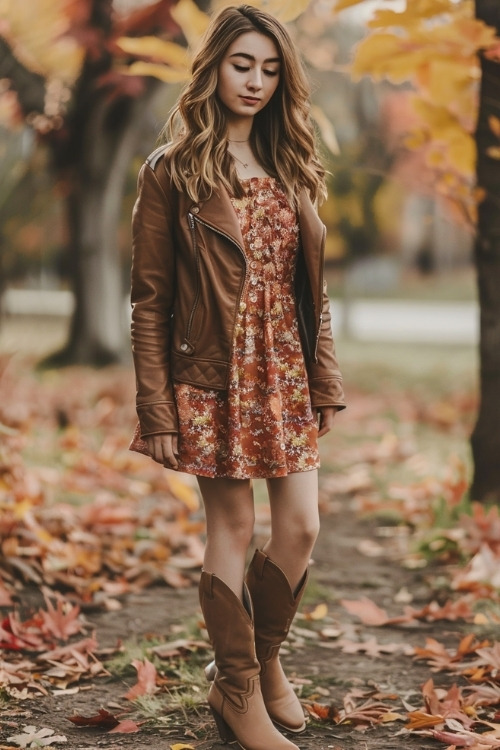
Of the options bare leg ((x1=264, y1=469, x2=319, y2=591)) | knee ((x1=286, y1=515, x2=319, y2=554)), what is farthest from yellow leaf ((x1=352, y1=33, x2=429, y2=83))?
knee ((x1=286, y1=515, x2=319, y2=554))

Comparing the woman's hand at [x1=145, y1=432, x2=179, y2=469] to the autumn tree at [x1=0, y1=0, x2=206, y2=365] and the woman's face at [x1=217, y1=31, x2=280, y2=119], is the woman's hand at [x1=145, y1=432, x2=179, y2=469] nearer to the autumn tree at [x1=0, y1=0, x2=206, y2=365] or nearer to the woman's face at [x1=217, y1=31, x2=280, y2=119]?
the woman's face at [x1=217, y1=31, x2=280, y2=119]

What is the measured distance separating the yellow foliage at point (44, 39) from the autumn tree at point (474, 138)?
4.56 m

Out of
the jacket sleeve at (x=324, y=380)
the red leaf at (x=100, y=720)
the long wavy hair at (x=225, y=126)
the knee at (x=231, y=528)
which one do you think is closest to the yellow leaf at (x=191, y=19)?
the long wavy hair at (x=225, y=126)

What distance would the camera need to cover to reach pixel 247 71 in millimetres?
2691

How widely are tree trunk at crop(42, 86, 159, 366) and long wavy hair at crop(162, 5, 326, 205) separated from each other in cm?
741

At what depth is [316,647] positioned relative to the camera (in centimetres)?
361

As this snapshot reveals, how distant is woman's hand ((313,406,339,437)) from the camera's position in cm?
289

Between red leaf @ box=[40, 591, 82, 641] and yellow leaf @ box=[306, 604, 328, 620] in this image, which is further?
yellow leaf @ box=[306, 604, 328, 620]

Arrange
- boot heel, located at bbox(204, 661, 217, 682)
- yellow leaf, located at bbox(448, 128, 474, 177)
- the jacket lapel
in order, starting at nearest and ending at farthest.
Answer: the jacket lapel
boot heel, located at bbox(204, 661, 217, 682)
yellow leaf, located at bbox(448, 128, 474, 177)

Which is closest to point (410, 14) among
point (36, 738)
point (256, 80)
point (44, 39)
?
point (256, 80)

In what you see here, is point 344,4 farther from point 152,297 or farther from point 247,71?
point 152,297

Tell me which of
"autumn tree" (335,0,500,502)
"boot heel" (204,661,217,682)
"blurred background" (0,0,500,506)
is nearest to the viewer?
"boot heel" (204,661,217,682)

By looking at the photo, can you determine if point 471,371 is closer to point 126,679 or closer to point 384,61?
point 384,61

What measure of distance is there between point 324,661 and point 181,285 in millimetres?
1560
